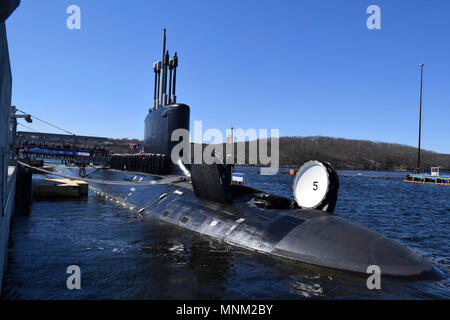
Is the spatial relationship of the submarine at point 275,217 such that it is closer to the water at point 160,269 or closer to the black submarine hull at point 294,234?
the black submarine hull at point 294,234

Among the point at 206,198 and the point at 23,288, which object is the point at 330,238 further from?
the point at 23,288

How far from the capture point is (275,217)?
9.12m

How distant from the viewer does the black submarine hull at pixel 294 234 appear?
274 inches

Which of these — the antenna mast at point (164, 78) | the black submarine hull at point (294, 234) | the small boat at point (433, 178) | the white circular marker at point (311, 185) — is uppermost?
the antenna mast at point (164, 78)

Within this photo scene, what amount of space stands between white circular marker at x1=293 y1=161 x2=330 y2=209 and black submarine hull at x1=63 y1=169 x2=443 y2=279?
0.34m

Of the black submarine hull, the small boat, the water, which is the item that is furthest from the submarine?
the small boat

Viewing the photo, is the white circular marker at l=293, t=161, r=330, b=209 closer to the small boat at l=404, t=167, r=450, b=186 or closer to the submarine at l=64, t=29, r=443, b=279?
the submarine at l=64, t=29, r=443, b=279

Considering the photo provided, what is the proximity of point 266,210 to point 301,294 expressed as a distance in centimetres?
369

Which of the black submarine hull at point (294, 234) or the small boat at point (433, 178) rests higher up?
the black submarine hull at point (294, 234)

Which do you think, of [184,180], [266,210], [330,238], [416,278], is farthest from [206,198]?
[416,278]

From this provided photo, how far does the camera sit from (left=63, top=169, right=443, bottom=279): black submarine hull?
696cm

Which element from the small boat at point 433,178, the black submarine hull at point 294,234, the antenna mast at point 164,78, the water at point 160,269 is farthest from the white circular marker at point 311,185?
the small boat at point 433,178

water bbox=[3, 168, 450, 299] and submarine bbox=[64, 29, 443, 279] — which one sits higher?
submarine bbox=[64, 29, 443, 279]

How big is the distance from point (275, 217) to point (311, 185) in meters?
1.38
